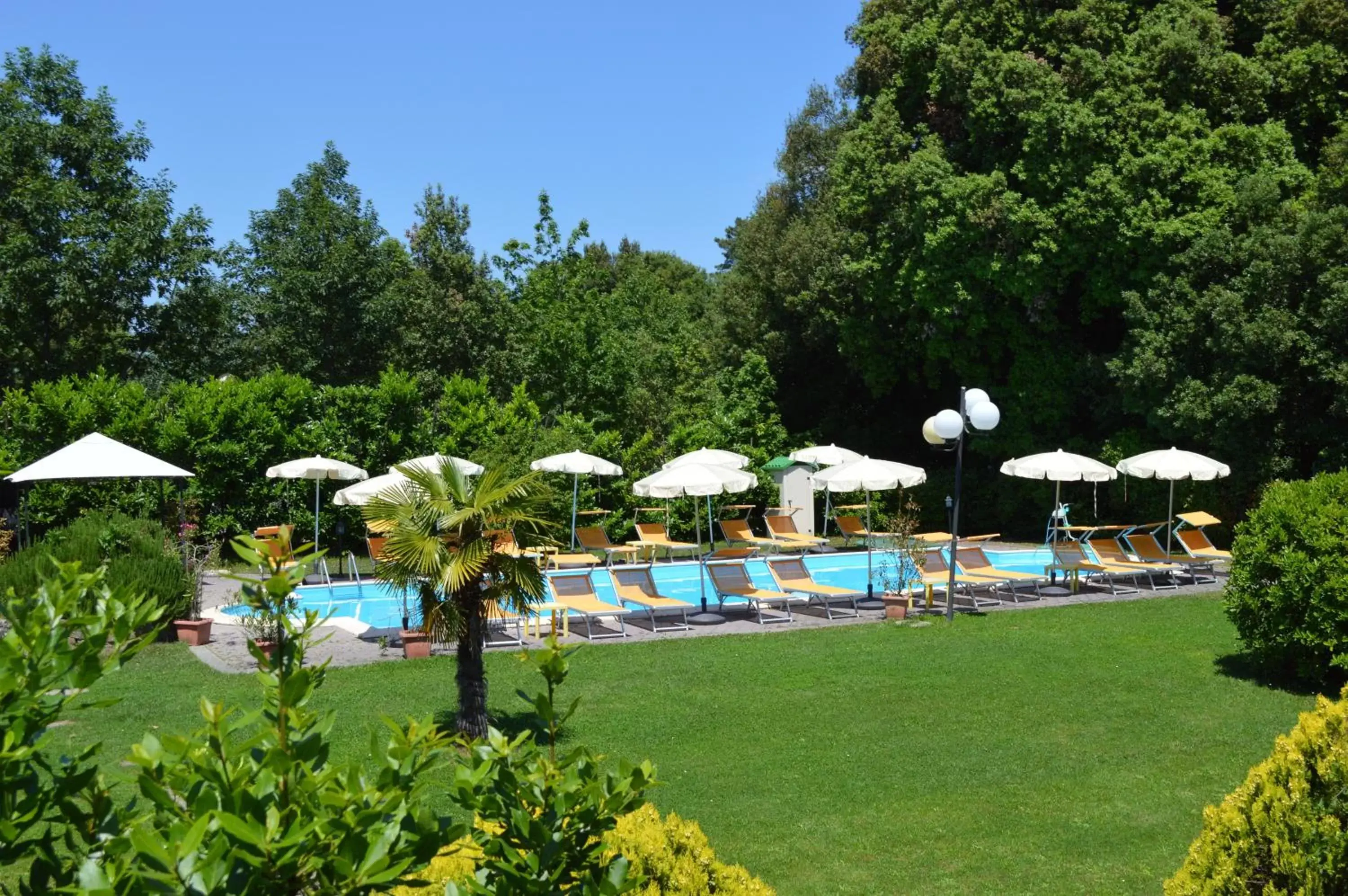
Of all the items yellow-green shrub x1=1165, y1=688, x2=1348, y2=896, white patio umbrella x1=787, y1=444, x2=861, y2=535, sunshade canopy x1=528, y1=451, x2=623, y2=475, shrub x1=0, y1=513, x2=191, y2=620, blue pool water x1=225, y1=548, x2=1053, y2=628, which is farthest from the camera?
white patio umbrella x1=787, y1=444, x2=861, y2=535

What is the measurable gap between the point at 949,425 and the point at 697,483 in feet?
12.4

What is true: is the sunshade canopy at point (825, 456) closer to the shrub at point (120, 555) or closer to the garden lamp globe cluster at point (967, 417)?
the garden lamp globe cluster at point (967, 417)

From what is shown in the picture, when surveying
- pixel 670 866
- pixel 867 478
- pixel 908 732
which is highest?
pixel 867 478

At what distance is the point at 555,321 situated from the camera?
2923 centimetres

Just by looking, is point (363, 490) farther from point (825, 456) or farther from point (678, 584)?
point (825, 456)

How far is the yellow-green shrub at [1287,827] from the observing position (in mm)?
4215

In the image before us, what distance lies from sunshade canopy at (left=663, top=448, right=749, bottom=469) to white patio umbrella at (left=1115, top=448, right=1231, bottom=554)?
718 cm

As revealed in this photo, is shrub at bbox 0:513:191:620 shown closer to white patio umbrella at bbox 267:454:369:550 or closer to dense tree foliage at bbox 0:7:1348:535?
white patio umbrella at bbox 267:454:369:550

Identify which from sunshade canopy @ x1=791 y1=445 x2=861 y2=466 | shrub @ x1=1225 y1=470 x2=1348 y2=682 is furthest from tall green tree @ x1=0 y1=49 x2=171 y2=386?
shrub @ x1=1225 y1=470 x2=1348 y2=682

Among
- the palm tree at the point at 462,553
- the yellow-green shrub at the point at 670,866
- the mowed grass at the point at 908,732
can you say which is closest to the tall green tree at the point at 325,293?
the mowed grass at the point at 908,732

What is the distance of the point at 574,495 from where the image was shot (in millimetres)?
20516

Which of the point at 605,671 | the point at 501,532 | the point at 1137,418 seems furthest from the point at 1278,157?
the point at 501,532

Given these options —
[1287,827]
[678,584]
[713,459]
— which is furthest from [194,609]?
[1287,827]

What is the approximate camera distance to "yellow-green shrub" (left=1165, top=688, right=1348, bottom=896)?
166 inches
